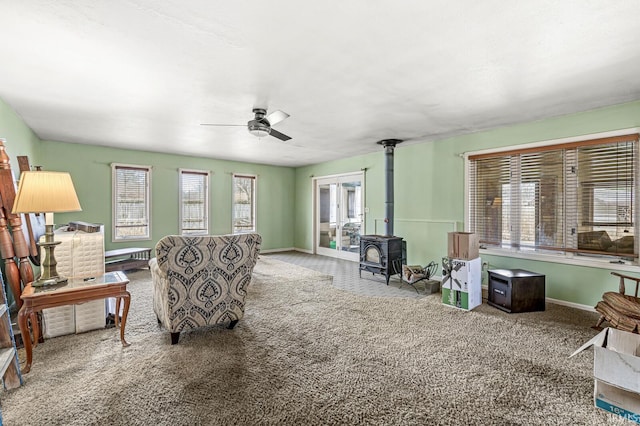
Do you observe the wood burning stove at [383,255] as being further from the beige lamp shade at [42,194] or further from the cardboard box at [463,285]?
the beige lamp shade at [42,194]

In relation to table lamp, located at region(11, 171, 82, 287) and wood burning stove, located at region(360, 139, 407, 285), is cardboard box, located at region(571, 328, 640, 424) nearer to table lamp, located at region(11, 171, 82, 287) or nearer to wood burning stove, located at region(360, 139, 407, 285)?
wood burning stove, located at region(360, 139, 407, 285)

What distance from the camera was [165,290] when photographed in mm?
2697

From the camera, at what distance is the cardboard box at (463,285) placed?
3.85 meters

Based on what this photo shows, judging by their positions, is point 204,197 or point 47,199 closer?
point 47,199

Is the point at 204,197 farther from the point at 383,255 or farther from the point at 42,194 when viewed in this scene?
the point at 42,194

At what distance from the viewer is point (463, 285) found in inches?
152

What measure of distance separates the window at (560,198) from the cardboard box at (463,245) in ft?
3.15

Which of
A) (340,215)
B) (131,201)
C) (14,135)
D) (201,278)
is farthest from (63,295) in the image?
(340,215)

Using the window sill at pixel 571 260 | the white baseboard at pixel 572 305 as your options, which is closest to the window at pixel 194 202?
the window sill at pixel 571 260

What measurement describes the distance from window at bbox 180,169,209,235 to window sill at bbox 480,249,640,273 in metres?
5.98

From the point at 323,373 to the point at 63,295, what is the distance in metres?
2.19

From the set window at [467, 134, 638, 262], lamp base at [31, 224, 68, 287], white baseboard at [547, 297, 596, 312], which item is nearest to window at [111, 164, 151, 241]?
lamp base at [31, 224, 68, 287]

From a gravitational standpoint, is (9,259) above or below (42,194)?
below

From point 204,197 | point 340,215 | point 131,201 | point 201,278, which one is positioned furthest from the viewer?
point 340,215
